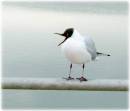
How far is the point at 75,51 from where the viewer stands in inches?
64.0

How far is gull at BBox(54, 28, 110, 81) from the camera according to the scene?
5.32 feet

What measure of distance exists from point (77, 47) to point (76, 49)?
0.06 ft

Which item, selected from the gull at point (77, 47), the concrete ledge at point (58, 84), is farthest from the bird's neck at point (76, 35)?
the concrete ledge at point (58, 84)

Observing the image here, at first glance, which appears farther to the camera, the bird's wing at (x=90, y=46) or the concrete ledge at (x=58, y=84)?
the bird's wing at (x=90, y=46)

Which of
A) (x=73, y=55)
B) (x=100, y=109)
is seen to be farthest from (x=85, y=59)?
(x=100, y=109)

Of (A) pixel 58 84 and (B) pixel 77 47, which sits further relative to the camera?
(B) pixel 77 47

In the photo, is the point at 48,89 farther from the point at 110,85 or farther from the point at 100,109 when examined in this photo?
the point at 100,109

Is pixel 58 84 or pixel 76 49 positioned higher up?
pixel 76 49

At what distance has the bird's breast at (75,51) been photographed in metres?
1.62

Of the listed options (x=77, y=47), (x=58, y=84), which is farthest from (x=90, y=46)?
(x=58, y=84)

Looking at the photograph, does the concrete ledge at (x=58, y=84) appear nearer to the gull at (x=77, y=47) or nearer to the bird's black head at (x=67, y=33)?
the gull at (x=77, y=47)

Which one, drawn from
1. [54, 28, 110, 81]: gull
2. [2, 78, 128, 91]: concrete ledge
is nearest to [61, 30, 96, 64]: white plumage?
[54, 28, 110, 81]: gull

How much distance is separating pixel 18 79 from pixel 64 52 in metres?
0.32

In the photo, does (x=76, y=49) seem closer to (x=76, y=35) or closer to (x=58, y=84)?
(x=76, y=35)
